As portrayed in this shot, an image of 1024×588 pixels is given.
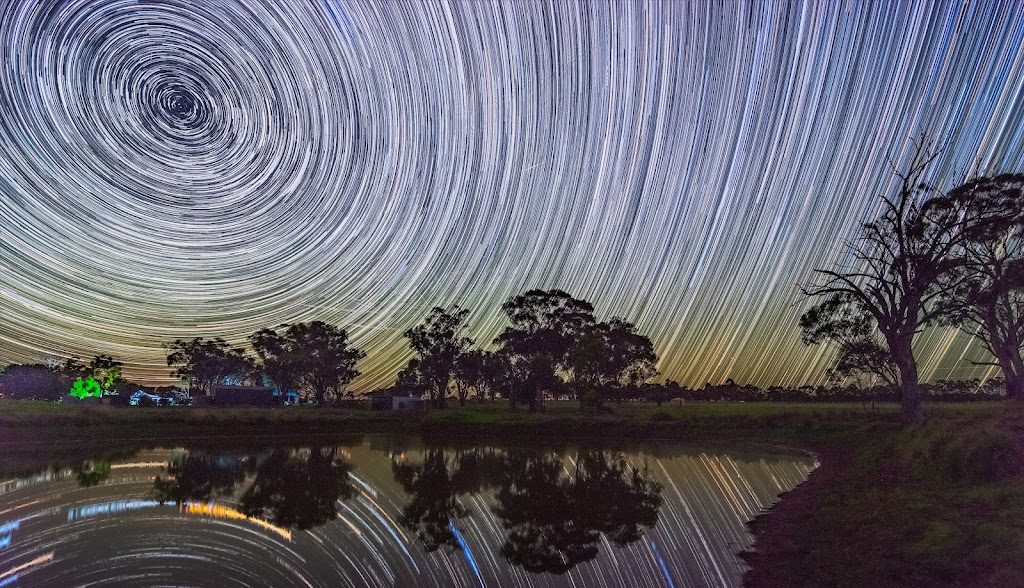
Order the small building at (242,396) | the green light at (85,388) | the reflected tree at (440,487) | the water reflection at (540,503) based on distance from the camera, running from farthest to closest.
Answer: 1. the green light at (85,388)
2. the small building at (242,396)
3. the reflected tree at (440,487)
4. the water reflection at (540,503)

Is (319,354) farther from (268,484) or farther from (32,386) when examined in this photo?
(268,484)

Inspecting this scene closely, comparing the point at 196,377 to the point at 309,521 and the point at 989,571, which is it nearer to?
the point at 309,521

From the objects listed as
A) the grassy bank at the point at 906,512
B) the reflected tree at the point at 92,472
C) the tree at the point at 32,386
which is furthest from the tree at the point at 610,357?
the tree at the point at 32,386

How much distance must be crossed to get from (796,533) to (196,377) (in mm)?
118072

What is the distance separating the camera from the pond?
9750 mm

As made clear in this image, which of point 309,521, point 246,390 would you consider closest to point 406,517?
point 309,521

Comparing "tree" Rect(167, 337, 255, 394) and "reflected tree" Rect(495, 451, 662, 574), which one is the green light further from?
"reflected tree" Rect(495, 451, 662, 574)

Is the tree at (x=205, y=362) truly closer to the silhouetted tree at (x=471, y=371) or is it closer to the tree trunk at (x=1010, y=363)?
the silhouetted tree at (x=471, y=371)

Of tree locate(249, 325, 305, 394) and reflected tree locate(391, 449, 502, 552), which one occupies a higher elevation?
tree locate(249, 325, 305, 394)

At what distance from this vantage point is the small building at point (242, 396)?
8419cm

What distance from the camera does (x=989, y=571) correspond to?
26.0 feet

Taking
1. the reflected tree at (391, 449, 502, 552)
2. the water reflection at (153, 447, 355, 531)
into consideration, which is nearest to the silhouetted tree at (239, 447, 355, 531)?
the water reflection at (153, 447, 355, 531)

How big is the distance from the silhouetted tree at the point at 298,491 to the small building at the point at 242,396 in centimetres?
6312

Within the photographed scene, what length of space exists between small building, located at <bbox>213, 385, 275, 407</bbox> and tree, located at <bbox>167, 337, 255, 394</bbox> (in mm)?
22281
